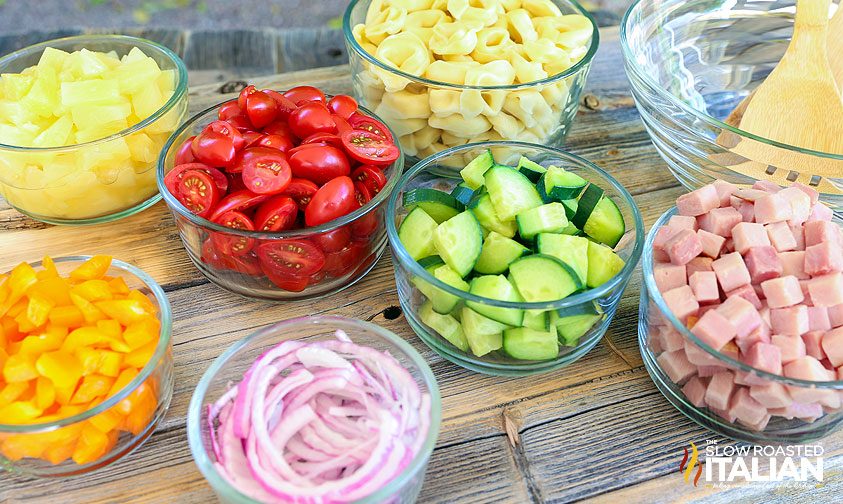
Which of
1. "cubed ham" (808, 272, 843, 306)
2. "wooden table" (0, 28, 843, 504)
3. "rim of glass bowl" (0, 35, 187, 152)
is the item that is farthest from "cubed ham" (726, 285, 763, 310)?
"rim of glass bowl" (0, 35, 187, 152)

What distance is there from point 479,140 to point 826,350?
1.03 m

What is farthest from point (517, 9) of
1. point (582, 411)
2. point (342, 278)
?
point (582, 411)

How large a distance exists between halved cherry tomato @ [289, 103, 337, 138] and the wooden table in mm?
403

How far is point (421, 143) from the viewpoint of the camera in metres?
2.18

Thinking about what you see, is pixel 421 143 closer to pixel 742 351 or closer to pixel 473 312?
pixel 473 312

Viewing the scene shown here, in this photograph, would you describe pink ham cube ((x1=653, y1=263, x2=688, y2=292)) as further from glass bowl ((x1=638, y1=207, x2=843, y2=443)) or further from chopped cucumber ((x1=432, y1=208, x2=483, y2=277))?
chopped cucumber ((x1=432, y1=208, x2=483, y2=277))

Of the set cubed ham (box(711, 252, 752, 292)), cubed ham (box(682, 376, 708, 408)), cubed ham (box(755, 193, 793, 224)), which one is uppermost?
cubed ham (box(755, 193, 793, 224))

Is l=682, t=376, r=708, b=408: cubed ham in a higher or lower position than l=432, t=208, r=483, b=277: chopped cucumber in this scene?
lower

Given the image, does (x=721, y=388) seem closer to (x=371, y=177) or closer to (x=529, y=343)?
(x=529, y=343)

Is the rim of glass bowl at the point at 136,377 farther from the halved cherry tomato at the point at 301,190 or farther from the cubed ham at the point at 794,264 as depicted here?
the cubed ham at the point at 794,264

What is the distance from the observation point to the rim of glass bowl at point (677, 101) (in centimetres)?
183

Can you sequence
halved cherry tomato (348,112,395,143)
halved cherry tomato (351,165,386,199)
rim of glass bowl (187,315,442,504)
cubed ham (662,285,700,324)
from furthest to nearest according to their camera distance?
halved cherry tomato (348,112,395,143), halved cherry tomato (351,165,386,199), cubed ham (662,285,700,324), rim of glass bowl (187,315,442,504)

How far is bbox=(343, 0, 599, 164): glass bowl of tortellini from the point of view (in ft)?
6.64

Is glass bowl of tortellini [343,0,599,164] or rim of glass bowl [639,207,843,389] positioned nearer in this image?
rim of glass bowl [639,207,843,389]
